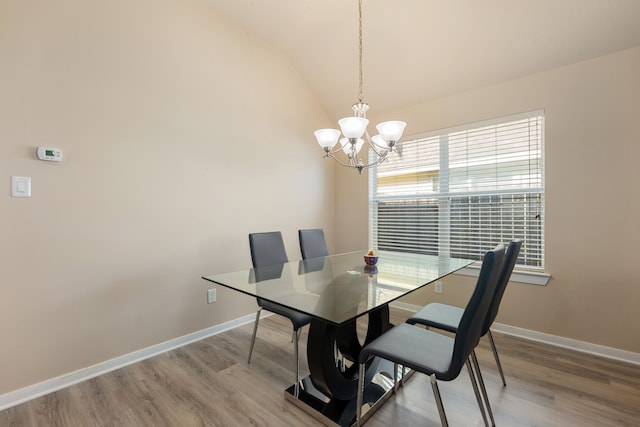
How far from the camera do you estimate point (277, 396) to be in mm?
1786

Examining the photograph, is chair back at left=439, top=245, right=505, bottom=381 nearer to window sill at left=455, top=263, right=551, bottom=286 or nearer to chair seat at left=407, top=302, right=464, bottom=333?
chair seat at left=407, top=302, right=464, bottom=333

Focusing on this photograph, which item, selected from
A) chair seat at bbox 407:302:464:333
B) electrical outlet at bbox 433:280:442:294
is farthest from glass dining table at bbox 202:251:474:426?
electrical outlet at bbox 433:280:442:294

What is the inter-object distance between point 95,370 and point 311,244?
1804 millimetres

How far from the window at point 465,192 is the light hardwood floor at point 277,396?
2.89ft

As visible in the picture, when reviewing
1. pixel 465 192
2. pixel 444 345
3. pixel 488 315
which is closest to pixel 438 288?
pixel 465 192

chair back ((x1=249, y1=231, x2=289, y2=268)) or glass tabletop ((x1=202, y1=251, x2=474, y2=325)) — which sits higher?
chair back ((x1=249, y1=231, x2=289, y2=268))

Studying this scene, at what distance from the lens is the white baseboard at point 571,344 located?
2.17 meters

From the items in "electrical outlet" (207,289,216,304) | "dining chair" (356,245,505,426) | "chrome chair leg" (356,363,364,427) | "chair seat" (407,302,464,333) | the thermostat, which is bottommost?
"chrome chair leg" (356,363,364,427)

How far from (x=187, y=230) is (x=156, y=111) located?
0.97 m

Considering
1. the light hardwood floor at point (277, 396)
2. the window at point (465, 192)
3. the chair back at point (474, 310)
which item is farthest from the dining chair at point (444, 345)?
the window at point (465, 192)

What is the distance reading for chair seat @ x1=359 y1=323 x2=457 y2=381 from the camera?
126 cm

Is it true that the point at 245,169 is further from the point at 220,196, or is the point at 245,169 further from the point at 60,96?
the point at 60,96

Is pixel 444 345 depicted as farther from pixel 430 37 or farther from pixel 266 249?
pixel 430 37

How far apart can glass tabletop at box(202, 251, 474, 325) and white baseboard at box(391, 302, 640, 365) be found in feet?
2.94
